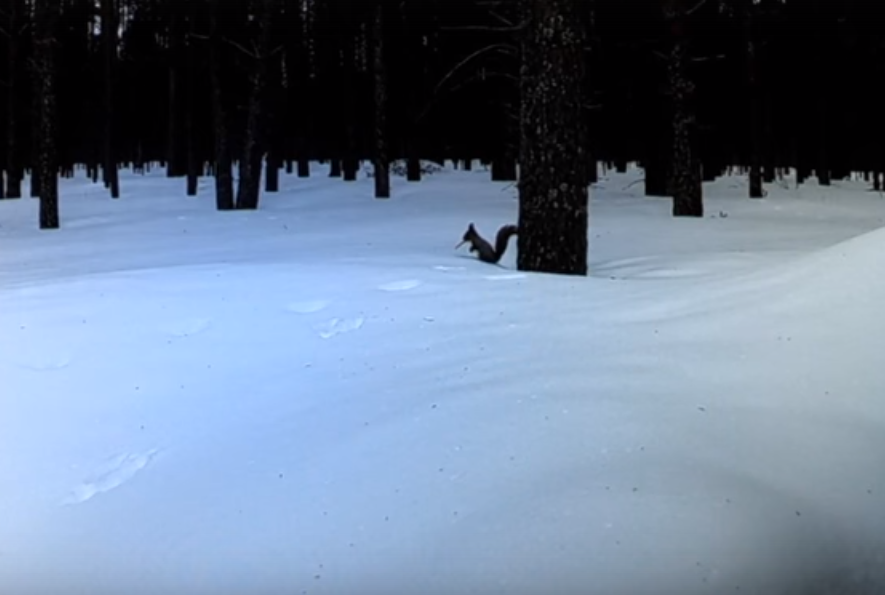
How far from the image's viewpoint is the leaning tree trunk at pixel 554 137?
25.8ft

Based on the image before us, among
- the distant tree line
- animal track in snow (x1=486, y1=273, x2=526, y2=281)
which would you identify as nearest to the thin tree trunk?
the distant tree line

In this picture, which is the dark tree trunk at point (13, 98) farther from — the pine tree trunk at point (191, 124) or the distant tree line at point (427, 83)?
the pine tree trunk at point (191, 124)

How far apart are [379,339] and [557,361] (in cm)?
115

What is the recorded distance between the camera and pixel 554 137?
7.89m

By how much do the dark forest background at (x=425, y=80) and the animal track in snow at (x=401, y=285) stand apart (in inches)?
453

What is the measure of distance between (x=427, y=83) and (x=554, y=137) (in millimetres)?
23684

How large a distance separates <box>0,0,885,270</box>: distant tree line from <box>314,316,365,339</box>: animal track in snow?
33.6 ft

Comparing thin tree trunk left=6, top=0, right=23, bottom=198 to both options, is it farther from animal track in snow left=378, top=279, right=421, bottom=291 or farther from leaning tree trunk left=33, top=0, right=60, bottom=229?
animal track in snow left=378, top=279, right=421, bottom=291

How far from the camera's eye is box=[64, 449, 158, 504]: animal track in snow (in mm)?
3707

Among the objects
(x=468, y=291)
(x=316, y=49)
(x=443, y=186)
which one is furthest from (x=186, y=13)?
(x=468, y=291)

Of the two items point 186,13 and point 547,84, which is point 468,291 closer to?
point 547,84

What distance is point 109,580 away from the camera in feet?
10.4

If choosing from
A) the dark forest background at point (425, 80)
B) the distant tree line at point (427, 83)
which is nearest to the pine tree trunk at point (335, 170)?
the distant tree line at point (427, 83)

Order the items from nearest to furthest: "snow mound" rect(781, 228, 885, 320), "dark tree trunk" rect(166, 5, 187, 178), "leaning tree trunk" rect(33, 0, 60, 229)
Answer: "snow mound" rect(781, 228, 885, 320) < "leaning tree trunk" rect(33, 0, 60, 229) < "dark tree trunk" rect(166, 5, 187, 178)
